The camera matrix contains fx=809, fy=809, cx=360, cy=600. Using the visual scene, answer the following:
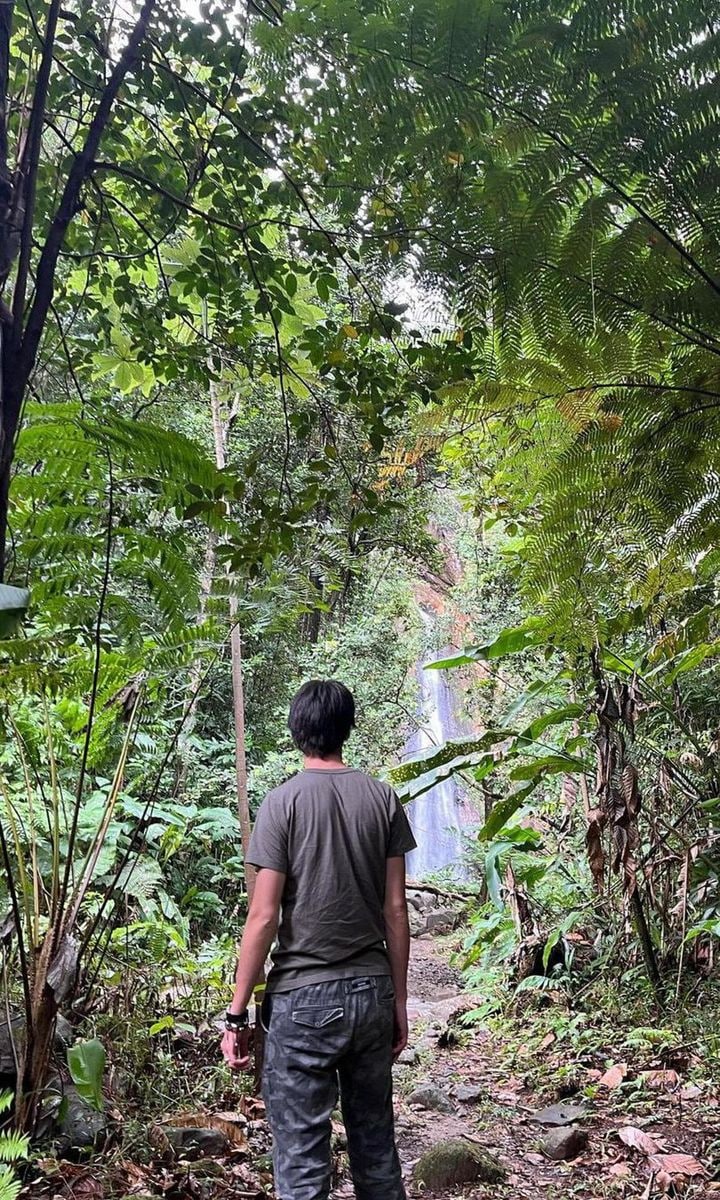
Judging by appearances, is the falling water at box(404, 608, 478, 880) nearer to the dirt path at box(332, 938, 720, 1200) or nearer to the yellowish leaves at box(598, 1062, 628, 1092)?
the dirt path at box(332, 938, 720, 1200)

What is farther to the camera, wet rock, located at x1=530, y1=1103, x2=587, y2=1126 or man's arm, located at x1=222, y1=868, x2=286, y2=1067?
wet rock, located at x1=530, y1=1103, x2=587, y2=1126

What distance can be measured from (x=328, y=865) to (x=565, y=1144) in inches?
69.5

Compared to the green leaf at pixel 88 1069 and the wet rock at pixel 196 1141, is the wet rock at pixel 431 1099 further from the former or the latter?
the green leaf at pixel 88 1069

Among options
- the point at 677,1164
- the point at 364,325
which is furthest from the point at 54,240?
the point at 677,1164

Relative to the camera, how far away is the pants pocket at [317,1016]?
73.1 inches

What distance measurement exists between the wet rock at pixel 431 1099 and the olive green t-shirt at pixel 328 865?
1.95m

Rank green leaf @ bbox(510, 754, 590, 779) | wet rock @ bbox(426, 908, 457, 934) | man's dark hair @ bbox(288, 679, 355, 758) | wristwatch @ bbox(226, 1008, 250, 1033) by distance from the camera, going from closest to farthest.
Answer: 1. wristwatch @ bbox(226, 1008, 250, 1033)
2. man's dark hair @ bbox(288, 679, 355, 758)
3. green leaf @ bbox(510, 754, 590, 779)
4. wet rock @ bbox(426, 908, 457, 934)

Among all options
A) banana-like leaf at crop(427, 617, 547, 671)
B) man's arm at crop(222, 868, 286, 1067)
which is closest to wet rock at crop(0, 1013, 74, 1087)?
man's arm at crop(222, 868, 286, 1067)

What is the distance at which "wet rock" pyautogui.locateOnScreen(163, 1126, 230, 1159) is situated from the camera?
95.7 inches

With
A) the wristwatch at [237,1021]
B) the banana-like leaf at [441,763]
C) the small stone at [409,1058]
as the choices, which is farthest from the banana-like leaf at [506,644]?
the small stone at [409,1058]

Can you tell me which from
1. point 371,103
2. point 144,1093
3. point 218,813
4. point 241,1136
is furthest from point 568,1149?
point 218,813

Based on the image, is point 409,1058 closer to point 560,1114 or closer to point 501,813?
point 560,1114

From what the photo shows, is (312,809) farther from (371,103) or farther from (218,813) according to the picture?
(218,813)

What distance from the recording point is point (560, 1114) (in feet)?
10.6
